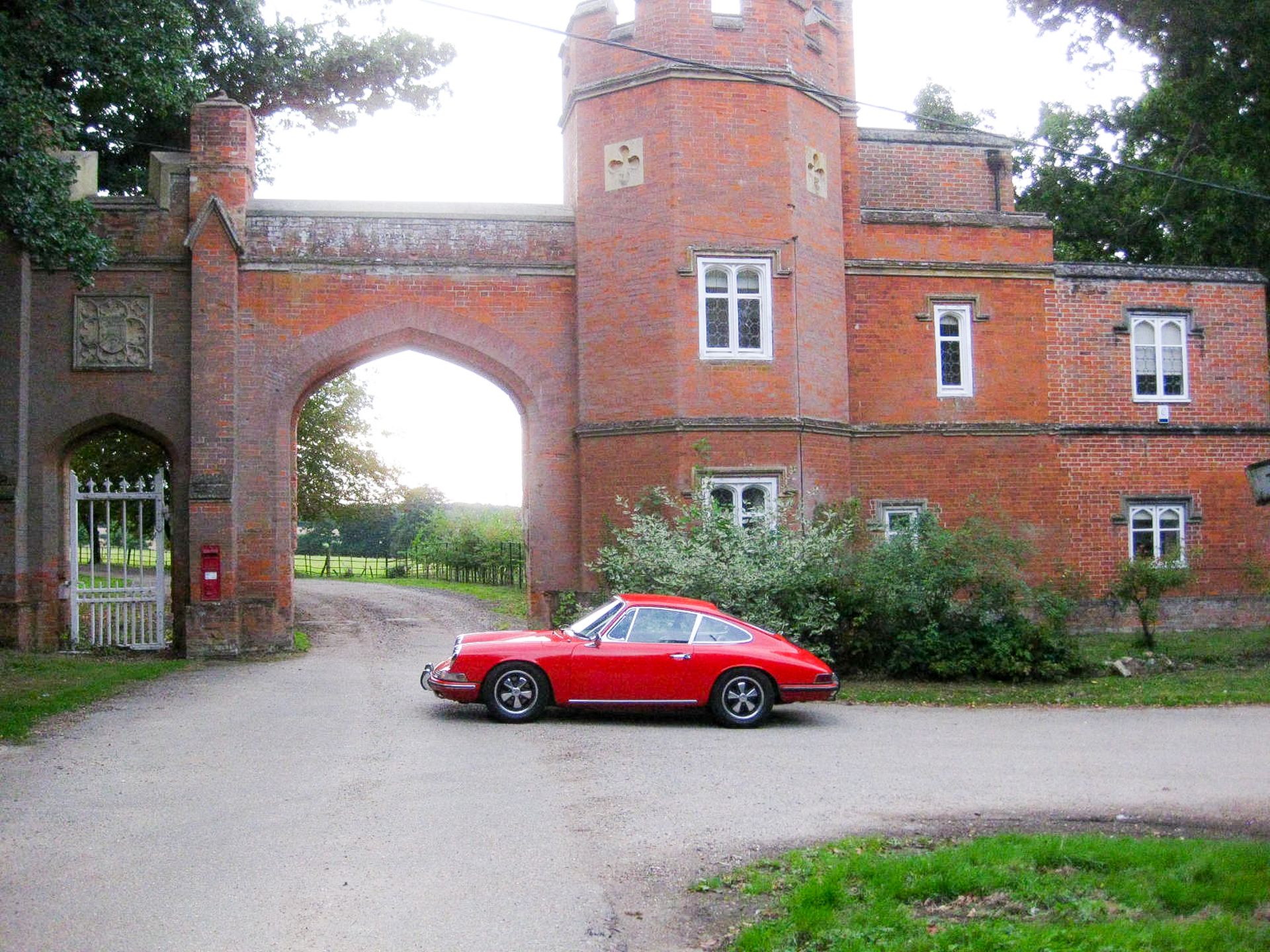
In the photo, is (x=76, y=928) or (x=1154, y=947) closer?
(x=1154, y=947)

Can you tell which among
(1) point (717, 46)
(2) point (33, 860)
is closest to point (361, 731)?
(2) point (33, 860)

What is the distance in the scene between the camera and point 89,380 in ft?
62.3

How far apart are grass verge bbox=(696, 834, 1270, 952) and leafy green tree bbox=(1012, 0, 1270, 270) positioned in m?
12.6

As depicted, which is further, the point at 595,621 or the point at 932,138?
the point at 932,138

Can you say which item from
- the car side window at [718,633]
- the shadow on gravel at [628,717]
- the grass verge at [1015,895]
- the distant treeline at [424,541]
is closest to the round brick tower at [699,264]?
the shadow on gravel at [628,717]

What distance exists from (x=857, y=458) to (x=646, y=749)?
10403 millimetres

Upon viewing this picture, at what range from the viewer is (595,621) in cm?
1296

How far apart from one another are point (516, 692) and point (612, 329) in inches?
325

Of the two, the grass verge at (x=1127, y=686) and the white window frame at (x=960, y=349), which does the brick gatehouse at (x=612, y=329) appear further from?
the grass verge at (x=1127, y=686)

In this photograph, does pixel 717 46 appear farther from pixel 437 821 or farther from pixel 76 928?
pixel 76 928

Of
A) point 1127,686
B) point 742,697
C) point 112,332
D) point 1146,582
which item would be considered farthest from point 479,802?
point 112,332

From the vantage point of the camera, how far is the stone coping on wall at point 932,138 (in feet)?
72.9

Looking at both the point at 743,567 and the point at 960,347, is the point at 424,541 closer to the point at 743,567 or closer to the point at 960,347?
the point at 960,347

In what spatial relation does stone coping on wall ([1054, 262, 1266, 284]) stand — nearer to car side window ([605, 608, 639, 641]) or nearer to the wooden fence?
car side window ([605, 608, 639, 641])
